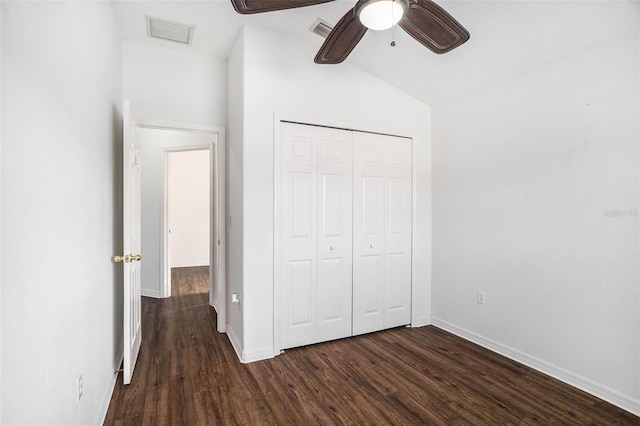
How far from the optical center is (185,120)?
315 centimetres

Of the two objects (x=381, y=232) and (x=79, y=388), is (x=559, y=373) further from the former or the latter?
(x=79, y=388)

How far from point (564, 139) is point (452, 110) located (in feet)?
3.76

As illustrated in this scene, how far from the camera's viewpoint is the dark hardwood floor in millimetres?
1961

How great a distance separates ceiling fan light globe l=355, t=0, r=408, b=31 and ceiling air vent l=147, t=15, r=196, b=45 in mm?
1829

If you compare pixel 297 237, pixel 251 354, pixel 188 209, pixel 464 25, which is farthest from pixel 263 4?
pixel 188 209

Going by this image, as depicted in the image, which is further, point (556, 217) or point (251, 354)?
point (251, 354)

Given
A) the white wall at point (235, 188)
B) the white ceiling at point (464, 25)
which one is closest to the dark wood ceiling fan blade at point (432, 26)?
the white ceiling at point (464, 25)

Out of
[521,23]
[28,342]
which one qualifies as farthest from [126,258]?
[521,23]

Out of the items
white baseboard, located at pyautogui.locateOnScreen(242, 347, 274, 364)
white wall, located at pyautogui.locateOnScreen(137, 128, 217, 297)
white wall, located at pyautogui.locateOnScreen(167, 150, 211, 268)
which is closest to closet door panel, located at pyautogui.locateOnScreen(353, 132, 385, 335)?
white baseboard, located at pyautogui.locateOnScreen(242, 347, 274, 364)

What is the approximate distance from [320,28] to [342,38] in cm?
104

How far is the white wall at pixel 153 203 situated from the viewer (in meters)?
4.39

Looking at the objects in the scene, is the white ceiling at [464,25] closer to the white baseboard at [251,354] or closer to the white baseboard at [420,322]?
the white baseboard at [420,322]

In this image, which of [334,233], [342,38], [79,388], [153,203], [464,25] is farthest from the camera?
[153,203]

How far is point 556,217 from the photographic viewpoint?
245 cm
